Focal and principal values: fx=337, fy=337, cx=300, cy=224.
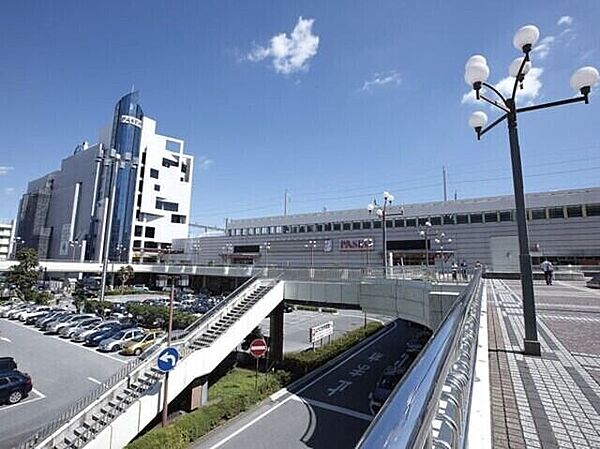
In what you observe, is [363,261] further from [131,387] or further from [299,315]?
[131,387]

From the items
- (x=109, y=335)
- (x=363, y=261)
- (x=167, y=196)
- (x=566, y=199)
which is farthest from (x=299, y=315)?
(x=167, y=196)

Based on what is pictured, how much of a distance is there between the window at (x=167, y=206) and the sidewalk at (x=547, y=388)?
2971 inches

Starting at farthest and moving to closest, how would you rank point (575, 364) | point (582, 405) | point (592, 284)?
point (592, 284) < point (575, 364) < point (582, 405)

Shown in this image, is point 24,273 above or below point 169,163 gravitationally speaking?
below

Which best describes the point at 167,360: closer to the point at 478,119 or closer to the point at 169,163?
the point at 478,119

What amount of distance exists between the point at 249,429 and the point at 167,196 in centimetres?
6949

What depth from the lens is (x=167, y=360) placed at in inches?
502

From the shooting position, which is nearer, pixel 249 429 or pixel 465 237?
pixel 249 429

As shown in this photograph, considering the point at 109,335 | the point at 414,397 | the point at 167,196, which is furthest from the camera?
the point at 167,196

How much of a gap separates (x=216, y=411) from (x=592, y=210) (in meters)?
46.4

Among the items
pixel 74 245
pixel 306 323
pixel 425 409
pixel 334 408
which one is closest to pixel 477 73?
pixel 425 409

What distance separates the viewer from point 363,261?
5381cm

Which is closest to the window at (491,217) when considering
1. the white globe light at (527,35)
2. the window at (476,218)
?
the window at (476,218)

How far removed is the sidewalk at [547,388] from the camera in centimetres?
292
